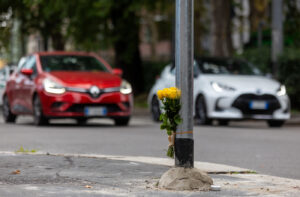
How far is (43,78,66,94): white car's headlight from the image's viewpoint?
1580 cm

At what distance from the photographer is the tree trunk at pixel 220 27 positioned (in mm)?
25781

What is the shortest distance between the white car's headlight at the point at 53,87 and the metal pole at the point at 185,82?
28.4 feet

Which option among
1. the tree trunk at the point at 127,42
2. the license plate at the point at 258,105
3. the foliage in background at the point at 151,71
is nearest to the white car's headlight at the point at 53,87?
the license plate at the point at 258,105

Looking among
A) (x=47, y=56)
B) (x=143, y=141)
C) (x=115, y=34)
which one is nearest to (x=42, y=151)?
(x=143, y=141)

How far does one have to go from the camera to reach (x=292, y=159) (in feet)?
35.1

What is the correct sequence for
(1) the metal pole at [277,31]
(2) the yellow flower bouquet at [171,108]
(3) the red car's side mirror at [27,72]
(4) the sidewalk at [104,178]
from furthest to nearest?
(1) the metal pole at [277,31] → (3) the red car's side mirror at [27,72] → (2) the yellow flower bouquet at [171,108] → (4) the sidewalk at [104,178]

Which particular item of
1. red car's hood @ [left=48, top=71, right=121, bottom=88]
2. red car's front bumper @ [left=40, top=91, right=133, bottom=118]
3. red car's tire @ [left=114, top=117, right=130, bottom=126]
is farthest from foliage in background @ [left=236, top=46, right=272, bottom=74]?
red car's front bumper @ [left=40, top=91, right=133, bottom=118]

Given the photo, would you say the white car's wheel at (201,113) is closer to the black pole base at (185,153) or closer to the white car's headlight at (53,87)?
the white car's headlight at (53,87)

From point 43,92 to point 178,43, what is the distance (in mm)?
8885

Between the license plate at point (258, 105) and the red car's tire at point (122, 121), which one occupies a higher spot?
the license plate at point (258, 105)

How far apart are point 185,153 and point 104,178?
1.02 m

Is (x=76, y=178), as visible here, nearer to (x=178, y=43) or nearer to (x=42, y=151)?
(x=178, y=43)

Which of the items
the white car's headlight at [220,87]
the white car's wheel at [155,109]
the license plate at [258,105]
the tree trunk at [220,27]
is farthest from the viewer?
the tree trunk at [220,27]

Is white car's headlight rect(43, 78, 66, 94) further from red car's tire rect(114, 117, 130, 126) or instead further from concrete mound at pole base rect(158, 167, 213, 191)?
concrete mound at pole base rect(158, 167, 213, 191)
